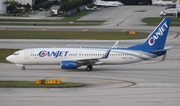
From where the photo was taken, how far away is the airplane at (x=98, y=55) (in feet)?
197

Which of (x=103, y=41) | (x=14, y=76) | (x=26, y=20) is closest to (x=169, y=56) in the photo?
(x=103, y=41)

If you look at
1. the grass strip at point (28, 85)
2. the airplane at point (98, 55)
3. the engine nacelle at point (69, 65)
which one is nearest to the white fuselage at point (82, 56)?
the airplane at point (98, 55)

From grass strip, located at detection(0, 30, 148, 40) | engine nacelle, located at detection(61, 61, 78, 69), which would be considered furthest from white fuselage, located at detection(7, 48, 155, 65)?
grass strip, located at detection(0, 30, 148, 40)

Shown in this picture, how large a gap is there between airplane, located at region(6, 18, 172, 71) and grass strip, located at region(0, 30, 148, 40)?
32014 millimetres

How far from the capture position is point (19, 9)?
154125 mm

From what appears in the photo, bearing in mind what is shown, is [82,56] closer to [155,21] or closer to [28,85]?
[28,85]

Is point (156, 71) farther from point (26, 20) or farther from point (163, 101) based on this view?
Result: point (26, 20)

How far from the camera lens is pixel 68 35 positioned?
9706 cm

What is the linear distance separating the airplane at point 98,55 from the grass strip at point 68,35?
32.0 m

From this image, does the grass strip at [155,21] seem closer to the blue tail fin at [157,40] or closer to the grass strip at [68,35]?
the grass strip at [68,35]

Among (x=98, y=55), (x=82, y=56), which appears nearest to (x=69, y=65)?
(x=82, y=56)

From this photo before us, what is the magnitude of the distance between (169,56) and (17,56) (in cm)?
2053

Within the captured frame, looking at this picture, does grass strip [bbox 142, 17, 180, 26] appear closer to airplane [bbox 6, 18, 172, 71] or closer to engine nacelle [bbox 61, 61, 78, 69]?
airplane [bbox 6, 18, 172, 71]

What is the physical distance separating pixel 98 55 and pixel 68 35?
37227 mm
